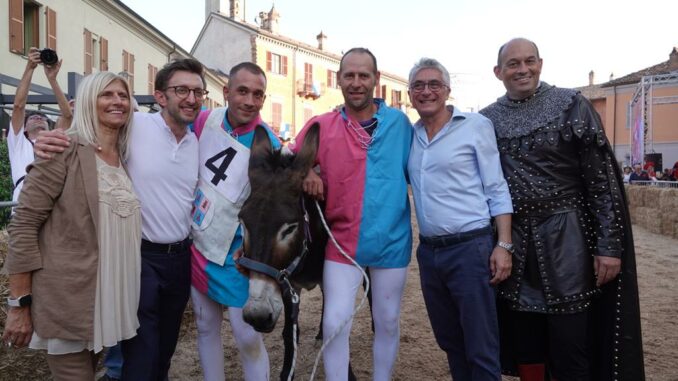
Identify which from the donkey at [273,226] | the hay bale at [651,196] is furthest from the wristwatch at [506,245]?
the hay bale at [651,196]

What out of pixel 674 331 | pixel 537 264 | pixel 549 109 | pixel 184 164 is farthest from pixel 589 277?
pixel 674 331

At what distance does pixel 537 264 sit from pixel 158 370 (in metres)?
2.25

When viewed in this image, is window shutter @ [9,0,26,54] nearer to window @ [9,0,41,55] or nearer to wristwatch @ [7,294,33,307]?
window @ [9,0,41,55]

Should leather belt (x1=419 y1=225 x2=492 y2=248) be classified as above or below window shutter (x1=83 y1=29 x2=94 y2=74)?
below

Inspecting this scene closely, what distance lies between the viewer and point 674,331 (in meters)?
5.12

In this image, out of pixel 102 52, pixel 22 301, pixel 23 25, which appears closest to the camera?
pixel 22 301

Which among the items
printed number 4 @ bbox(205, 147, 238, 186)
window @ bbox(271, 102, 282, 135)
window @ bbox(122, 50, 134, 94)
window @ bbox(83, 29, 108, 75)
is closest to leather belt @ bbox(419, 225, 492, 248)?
printed number 4 @ bbox(205, 147, 238, 186)

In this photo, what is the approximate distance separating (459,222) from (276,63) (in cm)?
3198

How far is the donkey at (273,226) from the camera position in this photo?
2504 mm

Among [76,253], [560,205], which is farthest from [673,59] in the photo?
[76,253]

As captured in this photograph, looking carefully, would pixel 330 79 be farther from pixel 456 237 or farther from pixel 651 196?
pixel 456 237

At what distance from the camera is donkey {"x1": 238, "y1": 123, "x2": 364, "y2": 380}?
2.50 metres

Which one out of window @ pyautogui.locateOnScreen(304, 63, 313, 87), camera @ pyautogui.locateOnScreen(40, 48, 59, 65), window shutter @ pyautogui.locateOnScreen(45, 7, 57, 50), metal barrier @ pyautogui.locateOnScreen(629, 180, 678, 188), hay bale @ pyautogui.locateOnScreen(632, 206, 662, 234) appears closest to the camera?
camera @ pyautogui.locateOnScreen(40, 48, 59, 65)

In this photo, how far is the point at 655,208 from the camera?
12953mm
